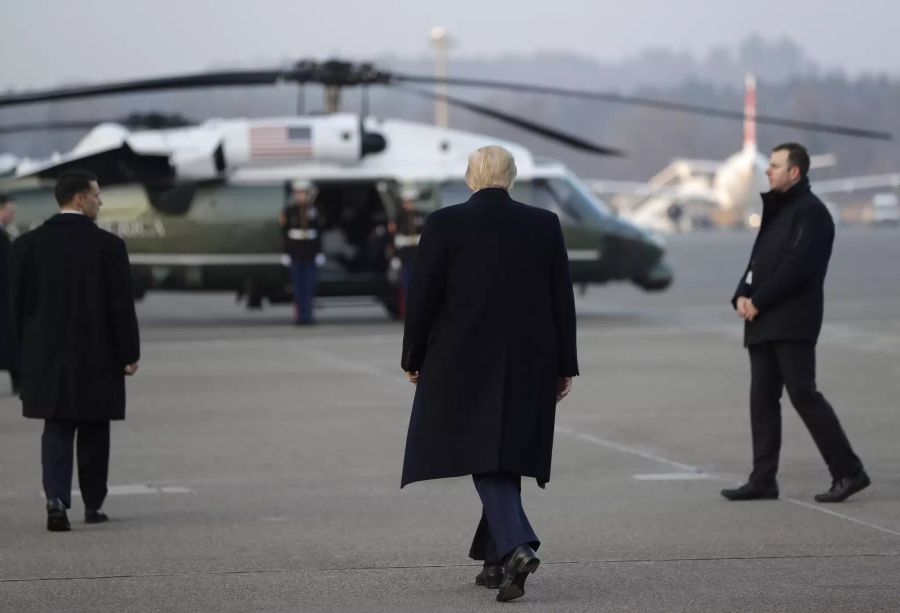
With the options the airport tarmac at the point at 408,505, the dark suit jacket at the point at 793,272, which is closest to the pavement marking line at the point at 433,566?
the airport tarmac at the point at 408,505

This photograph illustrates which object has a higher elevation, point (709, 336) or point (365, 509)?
point (365, 509)

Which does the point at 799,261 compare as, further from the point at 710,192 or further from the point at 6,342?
the point at 710,192

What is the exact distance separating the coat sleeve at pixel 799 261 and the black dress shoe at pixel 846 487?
957 millimetres

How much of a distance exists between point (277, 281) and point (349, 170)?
5.75ft

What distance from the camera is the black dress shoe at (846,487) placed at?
8438 mm

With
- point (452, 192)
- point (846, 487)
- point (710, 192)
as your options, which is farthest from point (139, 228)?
point (710, 192)

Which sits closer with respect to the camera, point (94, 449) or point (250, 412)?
point (94, 449)

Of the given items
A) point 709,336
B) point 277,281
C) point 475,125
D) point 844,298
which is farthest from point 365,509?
point 475,125

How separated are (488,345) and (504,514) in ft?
2.04

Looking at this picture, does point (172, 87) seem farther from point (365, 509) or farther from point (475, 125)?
point (475, 125)

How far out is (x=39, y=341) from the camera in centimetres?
798

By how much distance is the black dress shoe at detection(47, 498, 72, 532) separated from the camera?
25.5 feet

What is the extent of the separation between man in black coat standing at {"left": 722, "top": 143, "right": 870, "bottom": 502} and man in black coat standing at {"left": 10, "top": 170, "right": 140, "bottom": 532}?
10.2 feet

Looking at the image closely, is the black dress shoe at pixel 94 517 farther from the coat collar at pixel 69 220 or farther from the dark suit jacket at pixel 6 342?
the dark suit jacket at pixel 6 342
